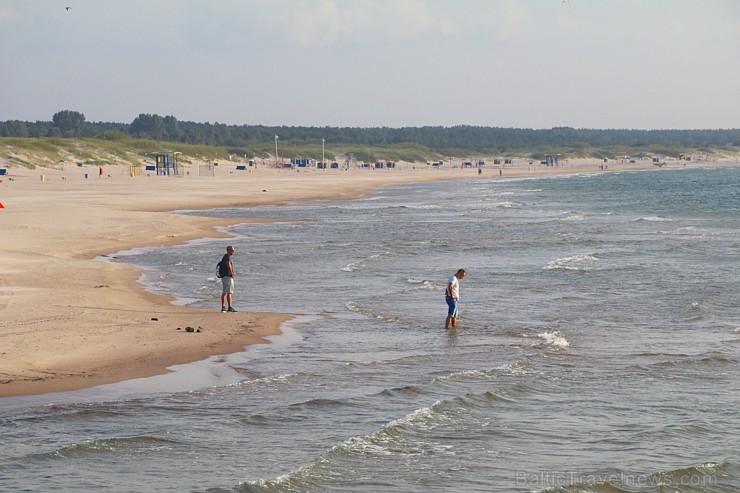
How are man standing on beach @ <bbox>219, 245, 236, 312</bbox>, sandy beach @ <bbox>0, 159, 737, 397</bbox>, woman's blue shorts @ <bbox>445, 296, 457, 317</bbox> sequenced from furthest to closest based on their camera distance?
man standing on beach @ <bbox>219, 245, 236, 312</bbox> → woman's blue shorts @ <bbox>445, 296, 457, 317</bbox> → sandy beach @ <bbox>0, 159, 737, 397</bbox>

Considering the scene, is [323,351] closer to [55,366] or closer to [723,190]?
[55,366]

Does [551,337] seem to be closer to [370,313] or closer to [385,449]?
[370,313]

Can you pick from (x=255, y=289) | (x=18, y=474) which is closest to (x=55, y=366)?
(x=18, y=474)

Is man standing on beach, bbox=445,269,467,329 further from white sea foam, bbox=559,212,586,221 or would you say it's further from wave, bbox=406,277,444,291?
white sea foam, bbox=559,212,586,221

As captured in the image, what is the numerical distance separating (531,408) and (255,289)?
1242 centimetres

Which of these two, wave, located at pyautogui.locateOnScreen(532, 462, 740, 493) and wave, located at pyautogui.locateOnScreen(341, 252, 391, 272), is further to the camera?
wave, located at pyautogui.locateOnScreen(341, 252, 391, 272)

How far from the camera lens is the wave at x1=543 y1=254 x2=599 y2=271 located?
29.7 meters

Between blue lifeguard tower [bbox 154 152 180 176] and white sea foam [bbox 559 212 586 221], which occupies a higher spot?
blue lifeguard tower [bbox 154 152 180 176]

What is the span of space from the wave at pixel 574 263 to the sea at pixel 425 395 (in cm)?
22

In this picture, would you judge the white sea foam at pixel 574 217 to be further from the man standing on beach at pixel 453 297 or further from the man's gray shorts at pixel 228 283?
the man's gray shorts at pixel 228 283

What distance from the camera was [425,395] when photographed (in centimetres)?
1427

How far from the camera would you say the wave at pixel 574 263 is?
29.7 metres

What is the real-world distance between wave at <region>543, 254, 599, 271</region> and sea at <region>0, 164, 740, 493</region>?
0.22 metres

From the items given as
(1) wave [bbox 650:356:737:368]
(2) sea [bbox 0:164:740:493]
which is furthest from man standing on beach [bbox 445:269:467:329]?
(1) wave [bbox 650:356:737:368]
